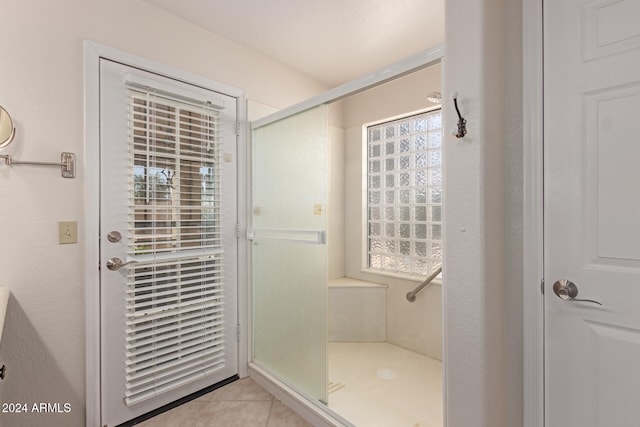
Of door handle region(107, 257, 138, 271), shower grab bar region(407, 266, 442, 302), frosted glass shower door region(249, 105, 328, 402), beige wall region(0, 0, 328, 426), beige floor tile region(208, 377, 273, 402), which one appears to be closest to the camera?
beige wall region(0, 0, 328, 426)

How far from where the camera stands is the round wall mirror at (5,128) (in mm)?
1390

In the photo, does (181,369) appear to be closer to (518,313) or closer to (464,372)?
(464,372)

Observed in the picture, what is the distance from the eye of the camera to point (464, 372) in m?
1.13

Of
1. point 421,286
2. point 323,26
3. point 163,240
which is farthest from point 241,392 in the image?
point 323,26

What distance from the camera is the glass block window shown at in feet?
8.47

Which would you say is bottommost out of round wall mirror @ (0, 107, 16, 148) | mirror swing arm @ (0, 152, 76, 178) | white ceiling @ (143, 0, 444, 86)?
mirror swing arm @ (0, 152, 76, 178)

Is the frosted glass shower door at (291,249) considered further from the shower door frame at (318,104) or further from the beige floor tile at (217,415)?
the beige floor tile at (217,415)

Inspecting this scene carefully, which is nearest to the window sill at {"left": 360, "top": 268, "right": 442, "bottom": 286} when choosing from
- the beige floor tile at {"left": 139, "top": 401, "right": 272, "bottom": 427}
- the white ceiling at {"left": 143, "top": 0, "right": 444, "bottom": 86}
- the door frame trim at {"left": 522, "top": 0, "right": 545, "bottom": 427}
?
the door frame trim at {"left": 522, "top": 0, "right": 545, "bottom": 427}

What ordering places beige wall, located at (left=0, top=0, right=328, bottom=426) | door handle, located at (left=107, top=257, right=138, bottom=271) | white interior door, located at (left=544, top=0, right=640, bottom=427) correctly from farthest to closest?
door handle, located at (left=107, top=257, right=138, bottom=271) < beige wall, located at (left=0, top=0, right=328, bottom=426) < white interior door, located at (left=544, top=0, right=640, bottom=427)

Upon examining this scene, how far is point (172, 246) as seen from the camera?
194 cm

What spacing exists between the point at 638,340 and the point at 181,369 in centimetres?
221

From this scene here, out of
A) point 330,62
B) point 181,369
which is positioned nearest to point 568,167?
point 330,62

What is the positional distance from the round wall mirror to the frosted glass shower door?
4.28 ft

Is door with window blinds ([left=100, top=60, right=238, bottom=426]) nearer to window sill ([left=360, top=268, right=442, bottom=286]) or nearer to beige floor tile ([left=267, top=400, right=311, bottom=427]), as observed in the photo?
beige floor tile ([left=267, top=400, right=311, bottom=427])
